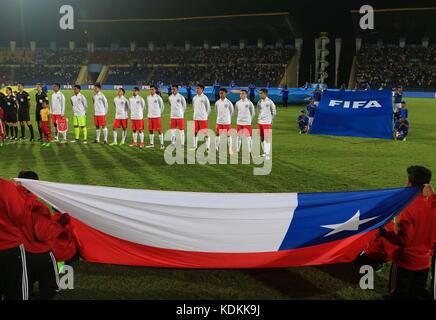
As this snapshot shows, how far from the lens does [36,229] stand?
13.2ft

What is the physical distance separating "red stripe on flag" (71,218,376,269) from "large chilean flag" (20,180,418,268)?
1 cm

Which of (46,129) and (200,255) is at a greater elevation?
(46,129)

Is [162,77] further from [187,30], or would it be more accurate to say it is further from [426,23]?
[426,23]

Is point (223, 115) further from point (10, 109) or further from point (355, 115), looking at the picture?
point (10, 109)

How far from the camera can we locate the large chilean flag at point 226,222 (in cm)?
460

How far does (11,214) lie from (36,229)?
0.49 m

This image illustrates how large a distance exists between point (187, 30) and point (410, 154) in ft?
163

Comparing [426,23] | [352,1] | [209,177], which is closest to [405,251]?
[209,177]

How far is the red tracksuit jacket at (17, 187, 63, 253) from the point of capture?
4.03 m

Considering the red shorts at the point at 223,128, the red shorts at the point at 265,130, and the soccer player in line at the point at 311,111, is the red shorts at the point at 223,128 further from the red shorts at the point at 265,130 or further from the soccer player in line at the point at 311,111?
the soccer player in line at the point at 311,111

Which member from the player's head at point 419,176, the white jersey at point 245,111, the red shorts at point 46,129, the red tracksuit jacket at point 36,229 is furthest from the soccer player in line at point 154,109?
the player's head at point 419,176

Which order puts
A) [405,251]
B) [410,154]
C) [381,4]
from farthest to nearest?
[381,4] → [410,154] → [405,251]

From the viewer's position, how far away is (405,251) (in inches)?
161

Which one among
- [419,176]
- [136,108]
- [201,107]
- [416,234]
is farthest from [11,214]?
[136,108]
